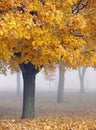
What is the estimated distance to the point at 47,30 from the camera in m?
12.1

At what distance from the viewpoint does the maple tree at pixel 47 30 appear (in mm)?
11141

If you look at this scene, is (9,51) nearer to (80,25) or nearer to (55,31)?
(55,31)

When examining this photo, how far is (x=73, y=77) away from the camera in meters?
173

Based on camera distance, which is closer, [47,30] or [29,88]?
[47,30]

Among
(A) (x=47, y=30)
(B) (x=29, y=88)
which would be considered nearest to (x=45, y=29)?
(A) (x=47, y=30)

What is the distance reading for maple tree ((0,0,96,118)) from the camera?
36.6 feet

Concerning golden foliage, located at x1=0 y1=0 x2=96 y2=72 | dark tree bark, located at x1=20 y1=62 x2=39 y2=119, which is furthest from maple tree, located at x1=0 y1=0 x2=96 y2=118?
dark tree bark, located at x1=20 y1=62 x2=39 y2=119

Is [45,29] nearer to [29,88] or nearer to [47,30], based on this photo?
[47,30]

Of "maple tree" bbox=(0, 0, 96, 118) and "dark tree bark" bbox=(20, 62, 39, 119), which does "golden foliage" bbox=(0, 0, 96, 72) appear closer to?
"maple tree" bbox=(0, 0, 96, 118)

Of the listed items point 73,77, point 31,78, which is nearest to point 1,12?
point 31,78

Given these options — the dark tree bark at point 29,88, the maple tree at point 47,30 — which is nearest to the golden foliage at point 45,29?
the maple tree at point 47,30

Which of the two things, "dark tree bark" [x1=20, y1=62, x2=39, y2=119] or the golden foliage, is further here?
"dark tree bark" [x1=20, y1=62, x2=39, y2=119]

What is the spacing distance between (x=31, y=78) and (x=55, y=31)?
430 cm

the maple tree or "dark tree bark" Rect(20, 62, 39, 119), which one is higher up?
the maple tree
